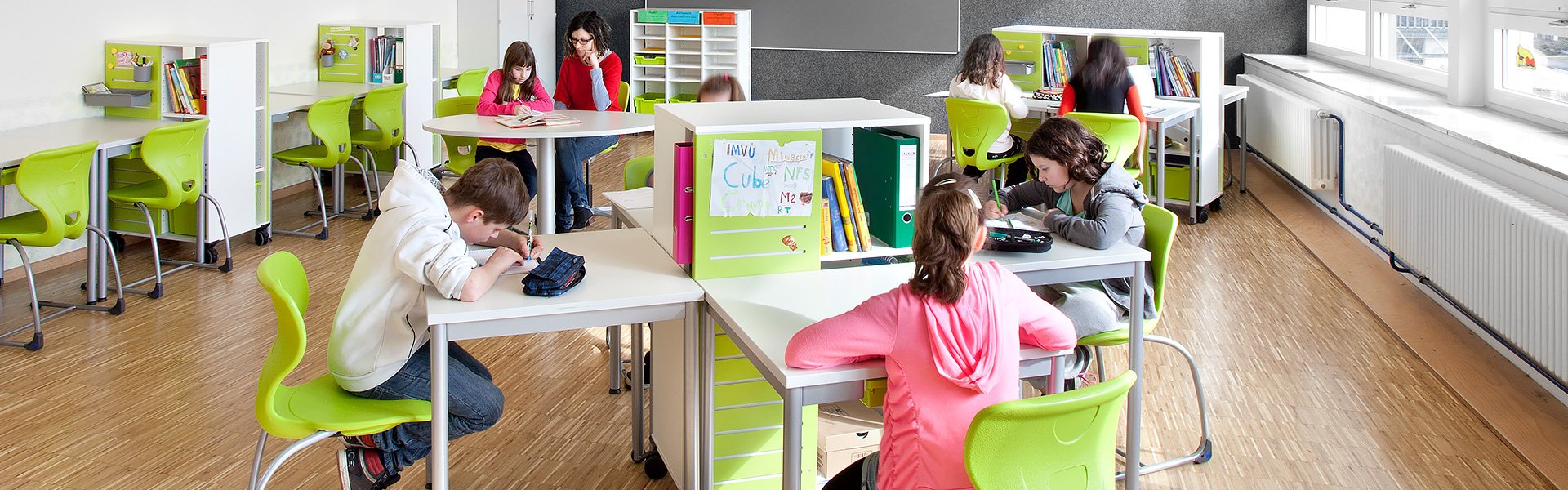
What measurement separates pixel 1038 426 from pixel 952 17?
739 cm

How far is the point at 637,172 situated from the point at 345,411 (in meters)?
1.86

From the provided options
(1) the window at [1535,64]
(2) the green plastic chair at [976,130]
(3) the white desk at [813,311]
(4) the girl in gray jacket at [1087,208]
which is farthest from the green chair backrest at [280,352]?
(1) the window at [1535,64]

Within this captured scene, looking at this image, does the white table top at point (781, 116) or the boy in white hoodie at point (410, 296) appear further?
the white table top at point (781, 116)

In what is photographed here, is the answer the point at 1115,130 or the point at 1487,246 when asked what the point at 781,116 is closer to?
the point at 1487,246

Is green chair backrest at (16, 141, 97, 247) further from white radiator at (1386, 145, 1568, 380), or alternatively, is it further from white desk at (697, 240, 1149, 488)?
white radiator at (1386, 145, 1568, 380)

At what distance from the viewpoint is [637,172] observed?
4.19 metres

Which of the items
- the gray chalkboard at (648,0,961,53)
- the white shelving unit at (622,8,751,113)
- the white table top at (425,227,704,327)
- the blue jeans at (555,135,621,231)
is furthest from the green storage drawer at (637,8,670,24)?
the white table top at (425,227,704,327)

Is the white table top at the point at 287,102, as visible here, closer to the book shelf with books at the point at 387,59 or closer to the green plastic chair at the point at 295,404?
the book shelf with books at the point at 387,59

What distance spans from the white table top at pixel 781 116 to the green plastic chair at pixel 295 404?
0.79 meters

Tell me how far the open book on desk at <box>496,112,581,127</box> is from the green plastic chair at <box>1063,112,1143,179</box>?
82.4 inches

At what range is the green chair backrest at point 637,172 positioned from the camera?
4168 mm

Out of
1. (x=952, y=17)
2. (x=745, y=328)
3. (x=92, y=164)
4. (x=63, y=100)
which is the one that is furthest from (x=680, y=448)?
(x=952, y=17)

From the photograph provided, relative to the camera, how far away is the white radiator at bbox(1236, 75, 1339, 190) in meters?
6.35

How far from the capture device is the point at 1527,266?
12.3 ft
